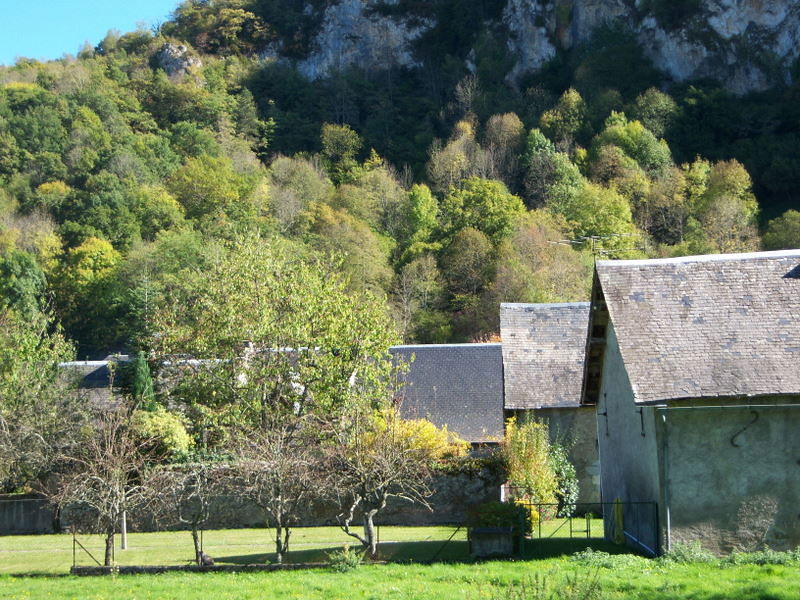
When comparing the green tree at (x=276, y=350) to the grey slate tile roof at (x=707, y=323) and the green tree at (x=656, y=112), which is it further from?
the green tree at (x=656, y=112)

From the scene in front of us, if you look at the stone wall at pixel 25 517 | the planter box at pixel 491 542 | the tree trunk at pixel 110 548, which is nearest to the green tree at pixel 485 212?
the stone wall at pixel 25 517

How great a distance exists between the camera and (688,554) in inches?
731

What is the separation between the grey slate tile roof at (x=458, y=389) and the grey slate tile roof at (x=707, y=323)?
15453 mm

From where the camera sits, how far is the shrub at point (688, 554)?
727 inches

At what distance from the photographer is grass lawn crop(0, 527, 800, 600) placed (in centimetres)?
1573

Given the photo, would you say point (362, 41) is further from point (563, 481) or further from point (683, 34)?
point (563, 481)

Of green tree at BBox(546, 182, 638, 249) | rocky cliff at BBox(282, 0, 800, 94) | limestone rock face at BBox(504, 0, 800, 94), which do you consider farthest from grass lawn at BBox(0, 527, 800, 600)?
rocky cliff at BBox(282, 0, 800, 94)

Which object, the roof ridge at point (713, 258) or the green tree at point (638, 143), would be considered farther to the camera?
the green tree at point (638, 143)

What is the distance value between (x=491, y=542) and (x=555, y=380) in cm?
1228

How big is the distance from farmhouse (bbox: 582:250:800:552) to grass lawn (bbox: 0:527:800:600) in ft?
4.78

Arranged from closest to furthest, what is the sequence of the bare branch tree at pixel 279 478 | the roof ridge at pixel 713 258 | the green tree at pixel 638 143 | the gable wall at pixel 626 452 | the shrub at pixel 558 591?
the shrub at pixel 558 591 < the gable wall at pixel 626 452 < the roof ridge at pixel 713 258 < the bare branch tree at pixel 279 478 < the green tree at pixel 638 143

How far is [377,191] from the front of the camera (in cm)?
9656

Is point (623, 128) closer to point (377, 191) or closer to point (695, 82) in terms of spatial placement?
point (695, 82)

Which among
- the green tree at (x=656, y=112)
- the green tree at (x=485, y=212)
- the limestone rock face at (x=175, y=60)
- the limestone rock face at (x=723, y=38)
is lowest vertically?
the green tree at (x=485, y=212)
